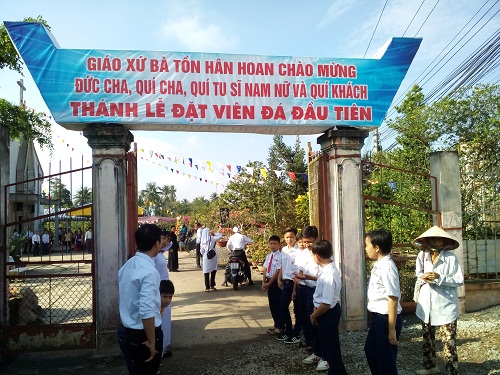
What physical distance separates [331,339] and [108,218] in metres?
3.10

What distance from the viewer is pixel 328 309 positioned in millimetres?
3998

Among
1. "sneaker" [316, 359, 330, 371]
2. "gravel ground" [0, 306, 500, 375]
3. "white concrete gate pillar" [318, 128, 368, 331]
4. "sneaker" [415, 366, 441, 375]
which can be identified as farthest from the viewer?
"white concrete gate pillar" [318, 128, 368, 331]

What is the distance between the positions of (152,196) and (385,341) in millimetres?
62671

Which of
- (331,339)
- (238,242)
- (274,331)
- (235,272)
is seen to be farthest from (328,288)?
(238,242)

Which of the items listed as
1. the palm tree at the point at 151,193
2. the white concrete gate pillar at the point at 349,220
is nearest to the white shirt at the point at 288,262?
the white concrete gate pillar at the point at 349,220

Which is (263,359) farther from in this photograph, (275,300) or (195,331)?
(195,331)

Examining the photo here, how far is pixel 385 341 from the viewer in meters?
3.48

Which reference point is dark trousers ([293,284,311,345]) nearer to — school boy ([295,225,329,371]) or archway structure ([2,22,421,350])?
school boy ([295,225,329,371])

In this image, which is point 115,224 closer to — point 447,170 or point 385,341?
point 385,341

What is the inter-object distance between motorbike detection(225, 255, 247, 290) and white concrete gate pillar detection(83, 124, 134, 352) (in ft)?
14.9

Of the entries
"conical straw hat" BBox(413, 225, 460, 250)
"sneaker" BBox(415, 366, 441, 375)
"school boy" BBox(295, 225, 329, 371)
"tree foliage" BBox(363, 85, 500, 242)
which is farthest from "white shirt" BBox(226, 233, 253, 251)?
"conical straw hat" BBox(413, 225, 460, 250)

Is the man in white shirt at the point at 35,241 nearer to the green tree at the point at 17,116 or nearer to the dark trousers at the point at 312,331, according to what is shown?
the green tree at the point at 17,116

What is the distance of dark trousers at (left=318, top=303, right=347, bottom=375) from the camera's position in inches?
155

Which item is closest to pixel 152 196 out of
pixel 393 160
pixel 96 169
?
pixel 393 160
